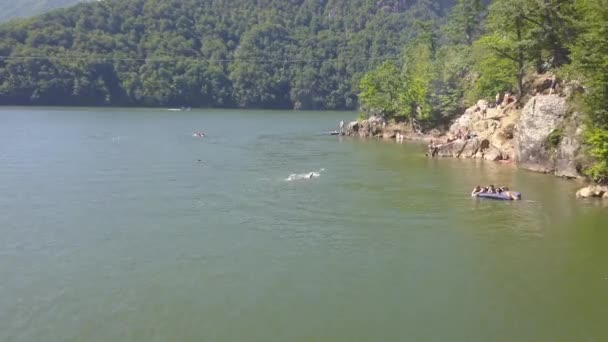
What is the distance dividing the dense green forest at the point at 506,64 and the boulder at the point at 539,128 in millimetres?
2290

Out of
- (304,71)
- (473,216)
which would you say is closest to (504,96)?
(473,216)

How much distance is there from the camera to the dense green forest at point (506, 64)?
41594mm

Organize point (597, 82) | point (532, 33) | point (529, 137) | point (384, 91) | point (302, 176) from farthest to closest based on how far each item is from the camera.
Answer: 1. point (384, 91)
2. point (532, 33)
3. point (529, 137)
4. point (302, 176)
5. point (597, 82)

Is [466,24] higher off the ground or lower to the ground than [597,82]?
higher

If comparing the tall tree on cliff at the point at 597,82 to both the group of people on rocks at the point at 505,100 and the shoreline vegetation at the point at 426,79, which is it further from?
the group of people on rocks at the point at 505,100

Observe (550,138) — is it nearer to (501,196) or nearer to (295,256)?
(501,196)

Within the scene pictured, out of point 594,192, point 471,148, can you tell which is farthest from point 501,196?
point 471,148

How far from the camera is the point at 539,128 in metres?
50.7

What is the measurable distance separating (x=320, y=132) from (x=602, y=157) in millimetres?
60558

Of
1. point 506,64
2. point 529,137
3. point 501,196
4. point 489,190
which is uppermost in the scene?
point 506,64

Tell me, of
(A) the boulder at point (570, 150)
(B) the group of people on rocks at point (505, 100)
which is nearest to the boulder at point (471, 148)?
(B) the group of people on rocks at point (505, 100)

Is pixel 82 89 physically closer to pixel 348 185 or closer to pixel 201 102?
pixel 201 102

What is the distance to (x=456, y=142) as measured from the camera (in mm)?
64188

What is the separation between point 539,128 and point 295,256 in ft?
100
